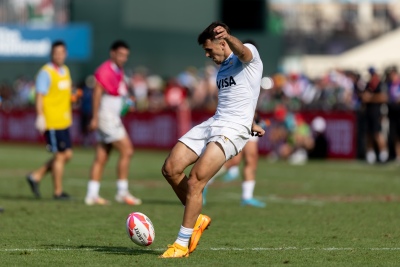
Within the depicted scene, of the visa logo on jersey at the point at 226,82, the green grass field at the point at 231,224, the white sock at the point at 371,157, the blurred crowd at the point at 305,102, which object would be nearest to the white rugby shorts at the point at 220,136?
the visa logo on jersey at the point at 226,82

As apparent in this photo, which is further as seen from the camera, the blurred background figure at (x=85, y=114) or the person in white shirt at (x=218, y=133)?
the blurred background figure at (x=85, y=114)

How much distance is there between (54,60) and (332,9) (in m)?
60.1

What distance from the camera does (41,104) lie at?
1708 centimetres

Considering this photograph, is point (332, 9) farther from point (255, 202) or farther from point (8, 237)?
point (8, 237)

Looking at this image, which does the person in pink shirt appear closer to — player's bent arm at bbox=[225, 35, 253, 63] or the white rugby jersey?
the white rugby jersey

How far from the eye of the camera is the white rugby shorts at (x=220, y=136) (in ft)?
34.9

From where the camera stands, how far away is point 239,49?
10.3 m

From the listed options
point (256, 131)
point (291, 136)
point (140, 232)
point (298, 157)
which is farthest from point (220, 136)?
point (291, 136)

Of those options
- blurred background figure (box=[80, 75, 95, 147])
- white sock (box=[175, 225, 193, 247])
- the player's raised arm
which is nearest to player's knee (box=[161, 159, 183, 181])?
white sock (box=[175, 225, 193, 247])

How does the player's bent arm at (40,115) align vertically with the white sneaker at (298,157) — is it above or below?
above

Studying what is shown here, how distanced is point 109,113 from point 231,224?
149 inches

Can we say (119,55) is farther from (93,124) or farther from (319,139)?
(319,139)

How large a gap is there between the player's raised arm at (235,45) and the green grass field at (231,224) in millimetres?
1881

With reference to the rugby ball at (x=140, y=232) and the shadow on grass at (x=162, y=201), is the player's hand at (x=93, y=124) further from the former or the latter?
the rugby ball at (x=140, y=232)
